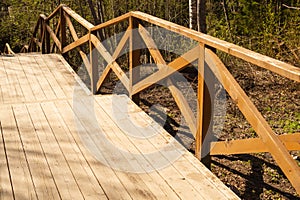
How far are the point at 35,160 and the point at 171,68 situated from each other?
1.13 meters

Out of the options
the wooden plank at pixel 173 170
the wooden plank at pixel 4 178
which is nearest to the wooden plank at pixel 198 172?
the wooden plank at pixel 173 170

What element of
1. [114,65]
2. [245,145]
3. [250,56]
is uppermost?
[250,56]

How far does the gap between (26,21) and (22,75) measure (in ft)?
19.1

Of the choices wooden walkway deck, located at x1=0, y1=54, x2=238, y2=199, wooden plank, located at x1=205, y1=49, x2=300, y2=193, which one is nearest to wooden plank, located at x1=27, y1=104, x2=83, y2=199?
wooden walkway deck, located at x1=0, y1=54, x2=238, y2=199

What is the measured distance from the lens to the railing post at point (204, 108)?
2.88m

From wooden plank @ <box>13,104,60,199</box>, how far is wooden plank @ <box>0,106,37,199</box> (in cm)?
3

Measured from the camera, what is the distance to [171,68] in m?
3.30

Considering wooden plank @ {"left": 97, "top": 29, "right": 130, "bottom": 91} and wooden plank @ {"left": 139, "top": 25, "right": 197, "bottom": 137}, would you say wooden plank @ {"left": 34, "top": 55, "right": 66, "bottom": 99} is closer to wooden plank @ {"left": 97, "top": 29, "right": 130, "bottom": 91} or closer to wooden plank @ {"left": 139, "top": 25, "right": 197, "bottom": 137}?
wooden plank @ {"left": 97, "top": 29, "right": 130, "bottom": 91}

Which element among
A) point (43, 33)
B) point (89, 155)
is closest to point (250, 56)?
point (89, 155)

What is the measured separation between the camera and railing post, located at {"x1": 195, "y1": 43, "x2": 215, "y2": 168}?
288 centimetres

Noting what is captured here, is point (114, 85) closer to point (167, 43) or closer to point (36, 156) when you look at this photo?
point (167, 43)

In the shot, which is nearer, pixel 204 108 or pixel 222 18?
pixel 204 108

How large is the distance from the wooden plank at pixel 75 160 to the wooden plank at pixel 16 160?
0.26 meters

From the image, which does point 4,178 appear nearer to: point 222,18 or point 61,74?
point 61,74
